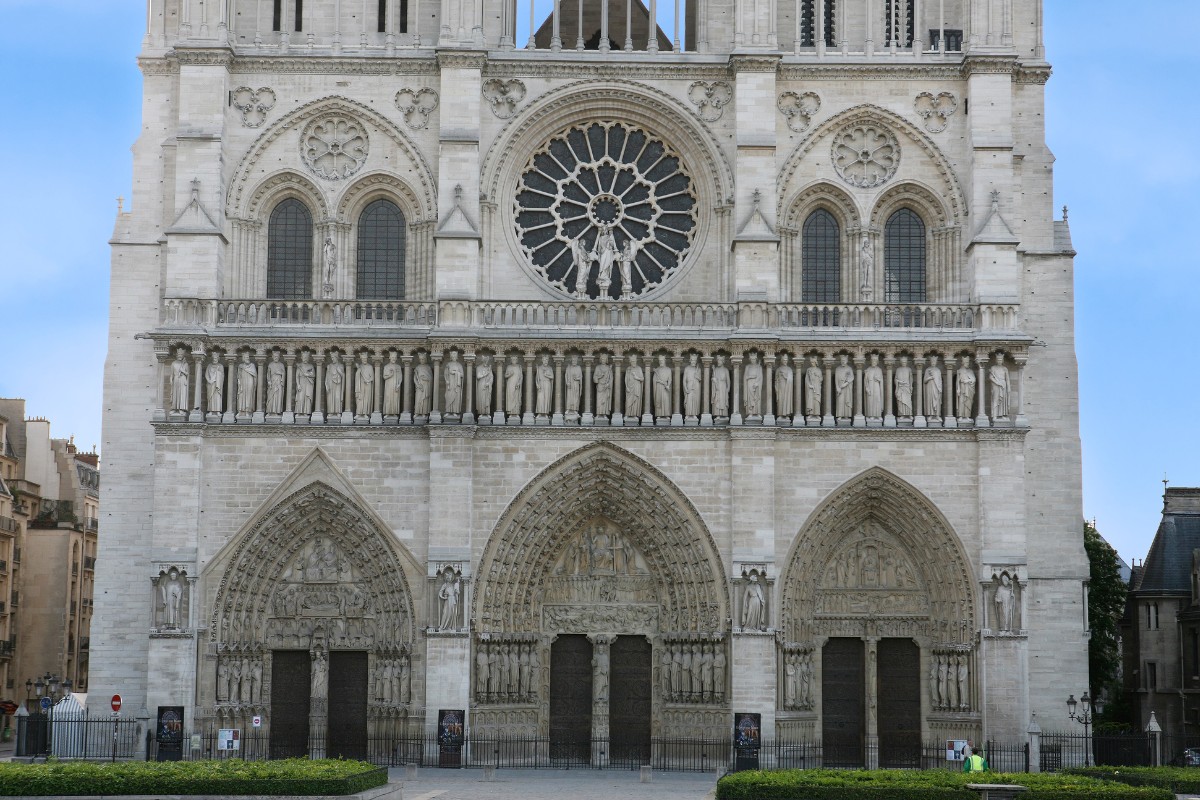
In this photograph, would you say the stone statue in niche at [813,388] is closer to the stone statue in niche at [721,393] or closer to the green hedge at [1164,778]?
the stone statue in niche at [721,393]

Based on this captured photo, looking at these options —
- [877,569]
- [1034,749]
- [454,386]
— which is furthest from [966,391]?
[454,386]

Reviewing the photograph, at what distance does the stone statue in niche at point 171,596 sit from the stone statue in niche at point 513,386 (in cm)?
745

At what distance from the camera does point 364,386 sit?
33781mm

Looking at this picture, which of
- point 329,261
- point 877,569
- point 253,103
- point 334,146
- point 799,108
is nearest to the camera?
point 877,569

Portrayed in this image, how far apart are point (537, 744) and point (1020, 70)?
17871 mm

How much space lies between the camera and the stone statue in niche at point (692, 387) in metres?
33.7

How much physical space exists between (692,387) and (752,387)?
123 centimetres

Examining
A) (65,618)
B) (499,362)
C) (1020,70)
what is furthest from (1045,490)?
(65,618)

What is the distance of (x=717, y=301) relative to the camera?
34.6 m

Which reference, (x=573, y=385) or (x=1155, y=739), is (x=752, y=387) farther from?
(x=1155, y=739)

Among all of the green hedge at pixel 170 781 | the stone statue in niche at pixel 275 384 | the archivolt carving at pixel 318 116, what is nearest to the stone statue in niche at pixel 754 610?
the stone statue in niche at pixel 275 384

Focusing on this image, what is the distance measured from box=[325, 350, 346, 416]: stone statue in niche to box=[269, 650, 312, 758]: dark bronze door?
205 inches

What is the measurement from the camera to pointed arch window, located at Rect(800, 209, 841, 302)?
1415 inches

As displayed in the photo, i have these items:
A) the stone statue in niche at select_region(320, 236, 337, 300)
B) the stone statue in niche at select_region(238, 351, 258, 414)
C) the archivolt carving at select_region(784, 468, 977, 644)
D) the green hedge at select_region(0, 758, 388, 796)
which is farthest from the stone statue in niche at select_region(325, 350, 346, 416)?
the green hedge at select_region(0, 758, 388, 796)
